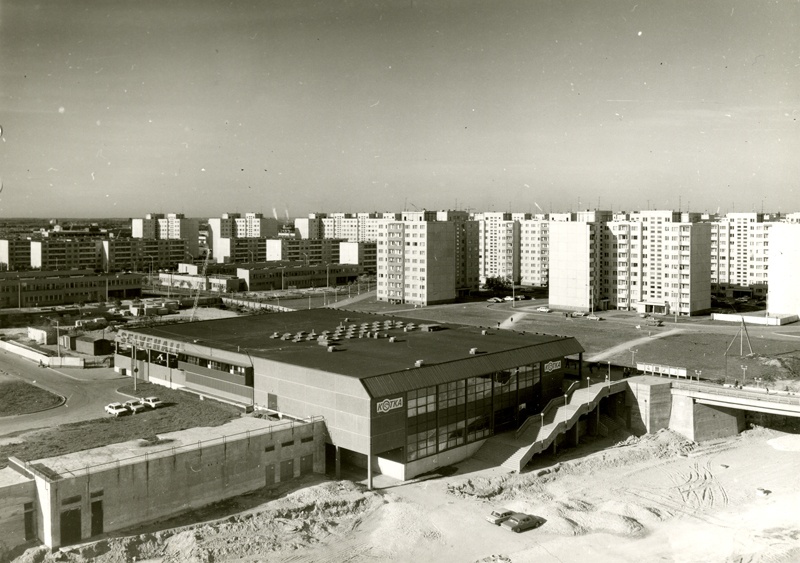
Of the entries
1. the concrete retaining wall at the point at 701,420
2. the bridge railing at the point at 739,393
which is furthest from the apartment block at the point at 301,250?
the concrete retaining wall at the point at 701,420

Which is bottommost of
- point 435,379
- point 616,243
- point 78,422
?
point 78,422

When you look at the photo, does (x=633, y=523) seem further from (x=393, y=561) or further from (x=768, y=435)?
(x=768, y=435)

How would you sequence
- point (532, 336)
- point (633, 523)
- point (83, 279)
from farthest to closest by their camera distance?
point (83, 279)
point (532, 336)
point (633, 523)

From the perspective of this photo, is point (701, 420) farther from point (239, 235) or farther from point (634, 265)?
point (239, 235)

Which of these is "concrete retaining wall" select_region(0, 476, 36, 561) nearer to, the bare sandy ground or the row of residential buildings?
the bare sandy ground

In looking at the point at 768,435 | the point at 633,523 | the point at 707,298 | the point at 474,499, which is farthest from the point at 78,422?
the point at 707,298

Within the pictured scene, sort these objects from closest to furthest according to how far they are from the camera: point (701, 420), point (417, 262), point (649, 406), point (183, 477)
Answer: point (183, 477) < point (701, 420) < point (649, 406) < point (417, 262)

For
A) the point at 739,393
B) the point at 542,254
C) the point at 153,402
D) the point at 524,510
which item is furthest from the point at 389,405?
the point at 542,254
